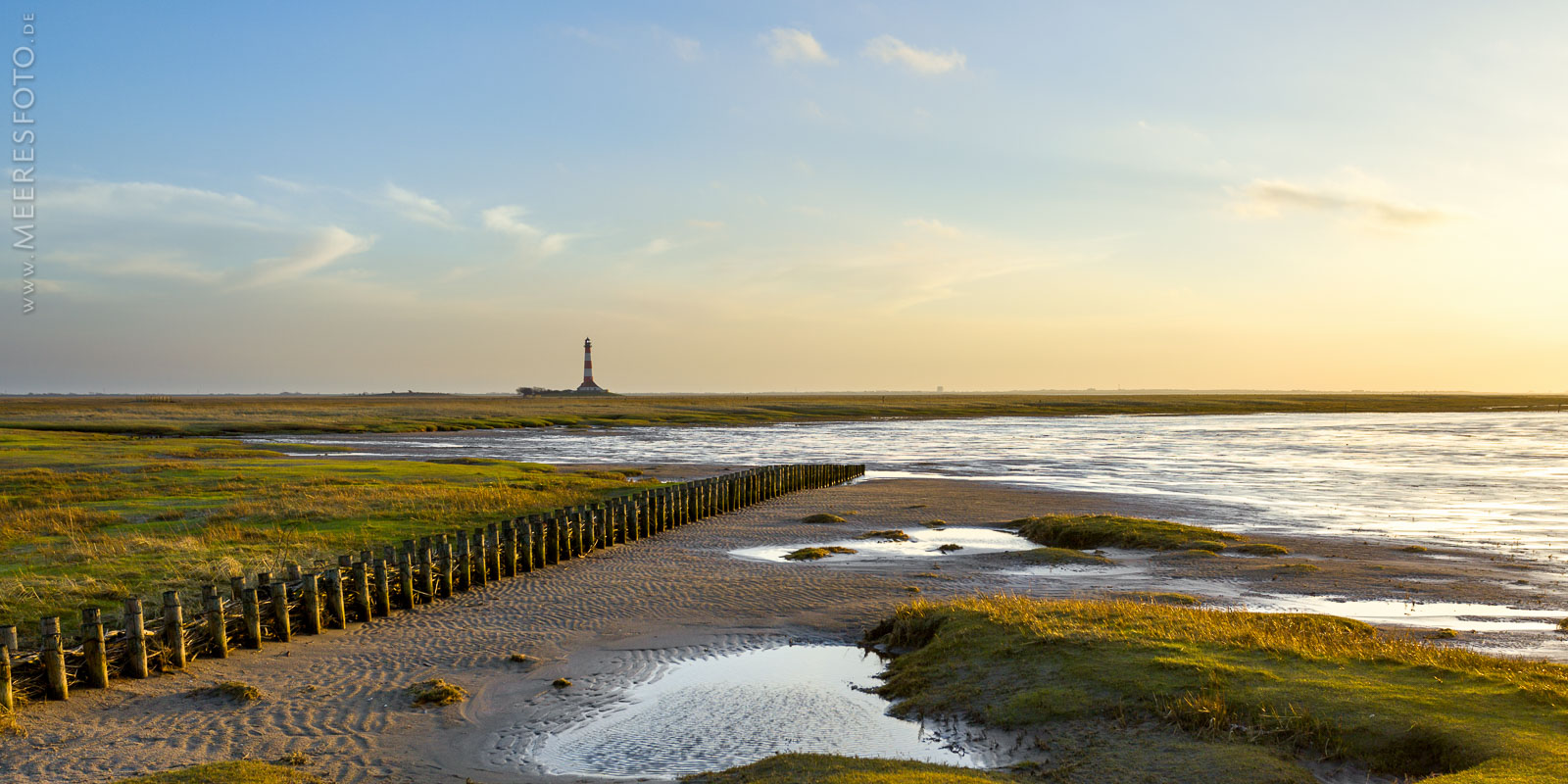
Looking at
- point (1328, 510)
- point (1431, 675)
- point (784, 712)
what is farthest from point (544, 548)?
point (1328, 510)

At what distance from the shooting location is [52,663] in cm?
1162

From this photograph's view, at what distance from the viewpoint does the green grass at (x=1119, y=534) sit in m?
24.7

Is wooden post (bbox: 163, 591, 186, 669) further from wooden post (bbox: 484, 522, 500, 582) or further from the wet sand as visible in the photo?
wooden post (bbox: 484, 522, 500, 582)

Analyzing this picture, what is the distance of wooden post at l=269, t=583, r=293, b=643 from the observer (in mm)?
14828

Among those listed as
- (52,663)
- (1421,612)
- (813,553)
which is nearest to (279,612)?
(52,663)

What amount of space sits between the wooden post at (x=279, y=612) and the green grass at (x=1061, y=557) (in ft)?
52.3

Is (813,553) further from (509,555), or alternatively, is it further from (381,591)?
(381,591)

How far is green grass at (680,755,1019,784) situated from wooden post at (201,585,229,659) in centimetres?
835

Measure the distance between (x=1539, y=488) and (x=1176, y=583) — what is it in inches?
1269

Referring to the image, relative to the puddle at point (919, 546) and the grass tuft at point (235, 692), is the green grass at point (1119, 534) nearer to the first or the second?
the puddle at point (919, 546)

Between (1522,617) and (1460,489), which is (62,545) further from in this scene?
(1460,489)

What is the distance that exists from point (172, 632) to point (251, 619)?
138 cm

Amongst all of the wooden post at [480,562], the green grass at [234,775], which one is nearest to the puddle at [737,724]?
the green grass at [234,775]

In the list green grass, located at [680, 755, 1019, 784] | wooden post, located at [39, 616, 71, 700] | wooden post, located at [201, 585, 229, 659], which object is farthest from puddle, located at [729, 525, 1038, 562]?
wooden post, located at [39, 616, 71, 700]
